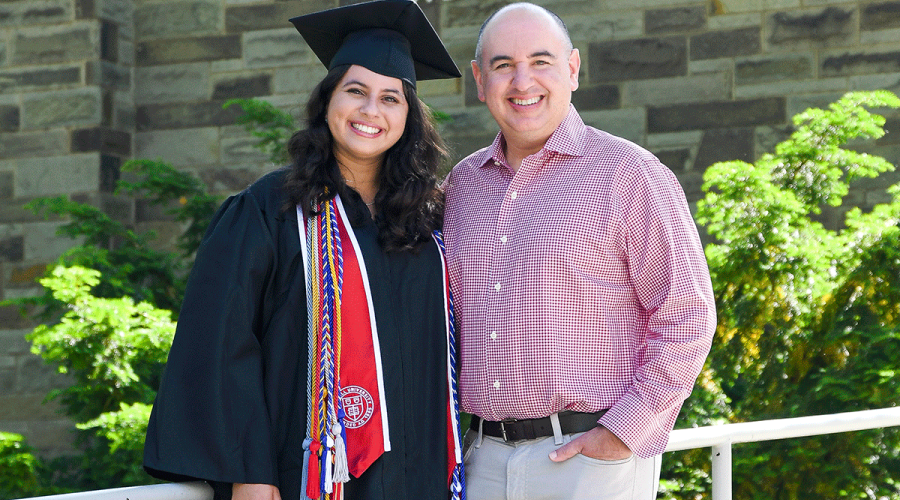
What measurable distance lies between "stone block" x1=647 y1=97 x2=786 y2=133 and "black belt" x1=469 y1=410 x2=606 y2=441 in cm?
379

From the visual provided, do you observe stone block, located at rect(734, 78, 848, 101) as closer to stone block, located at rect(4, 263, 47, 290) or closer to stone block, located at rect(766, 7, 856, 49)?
stone block, located at rect(766, 7, 856, 49)

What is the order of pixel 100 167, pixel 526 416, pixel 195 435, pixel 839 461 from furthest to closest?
pixel 100 167, pixel 839 461, pixel 526 416, pixel 195 435

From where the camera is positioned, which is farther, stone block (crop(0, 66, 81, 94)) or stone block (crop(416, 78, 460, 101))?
stone block (crop(0, 66, 81, 94))

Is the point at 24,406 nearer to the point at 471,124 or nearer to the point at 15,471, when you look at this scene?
the point at 15,471

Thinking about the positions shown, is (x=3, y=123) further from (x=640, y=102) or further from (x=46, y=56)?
(x=640, y=102)

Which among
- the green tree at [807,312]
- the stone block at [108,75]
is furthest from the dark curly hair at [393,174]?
the stone block at [108,75]

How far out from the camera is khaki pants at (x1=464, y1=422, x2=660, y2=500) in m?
2.23

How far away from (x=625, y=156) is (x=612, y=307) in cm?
37

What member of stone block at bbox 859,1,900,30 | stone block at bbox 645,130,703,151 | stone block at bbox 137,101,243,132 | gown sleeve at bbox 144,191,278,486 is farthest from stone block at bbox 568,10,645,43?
gown sleeve at bbox 144,191,278,486

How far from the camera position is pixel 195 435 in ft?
6.49

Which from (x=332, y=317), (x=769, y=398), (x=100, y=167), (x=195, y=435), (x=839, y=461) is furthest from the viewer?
(x=100, y=167)

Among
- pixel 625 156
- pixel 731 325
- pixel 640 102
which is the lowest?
pixel 731 325

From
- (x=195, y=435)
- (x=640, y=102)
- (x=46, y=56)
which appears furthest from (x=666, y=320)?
(x=46, y=56)

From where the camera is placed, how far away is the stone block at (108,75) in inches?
252
